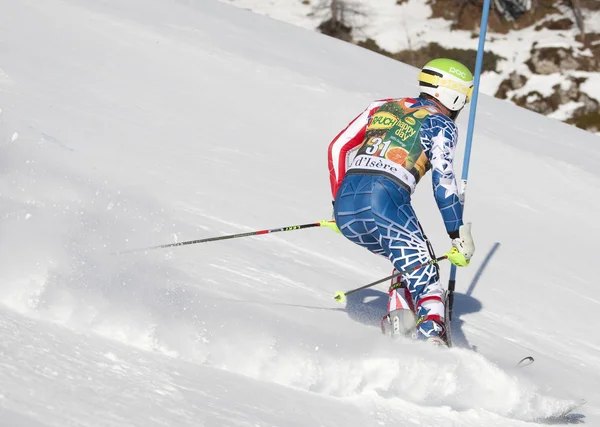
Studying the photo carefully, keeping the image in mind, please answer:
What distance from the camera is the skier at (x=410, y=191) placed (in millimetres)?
5027

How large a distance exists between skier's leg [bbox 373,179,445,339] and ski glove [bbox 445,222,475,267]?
138 millimetres

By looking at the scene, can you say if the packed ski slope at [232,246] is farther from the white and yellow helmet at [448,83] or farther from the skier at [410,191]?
the white and yellow helmet at [448,83]

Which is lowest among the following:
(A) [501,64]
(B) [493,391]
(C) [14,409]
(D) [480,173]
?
(A) [501,64]

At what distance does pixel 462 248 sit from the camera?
4992mm

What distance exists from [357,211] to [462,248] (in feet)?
1.98

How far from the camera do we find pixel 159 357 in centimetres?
405

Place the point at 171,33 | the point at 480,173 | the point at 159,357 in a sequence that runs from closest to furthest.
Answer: the point at 159,357, the point at 480,173, the point at 171,33

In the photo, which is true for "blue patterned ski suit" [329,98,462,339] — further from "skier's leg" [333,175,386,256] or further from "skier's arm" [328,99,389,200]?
"skier's arm" [328,99,389,200]

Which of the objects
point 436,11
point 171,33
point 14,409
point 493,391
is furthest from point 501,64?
point 14,409

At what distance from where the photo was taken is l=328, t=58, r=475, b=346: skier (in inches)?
198

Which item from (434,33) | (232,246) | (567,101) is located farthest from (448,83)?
(434,33)

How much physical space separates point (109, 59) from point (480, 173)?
14.3 ft

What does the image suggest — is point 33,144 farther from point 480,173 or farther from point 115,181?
point 480,173

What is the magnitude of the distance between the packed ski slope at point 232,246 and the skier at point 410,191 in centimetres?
33
